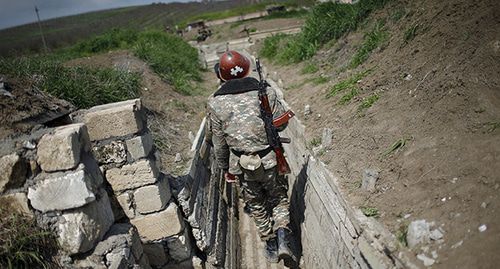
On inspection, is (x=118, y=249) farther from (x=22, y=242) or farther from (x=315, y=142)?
(x=315, y=142)

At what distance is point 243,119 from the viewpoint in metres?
3.95

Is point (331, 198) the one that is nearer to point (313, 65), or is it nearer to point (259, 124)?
point (259, 124)

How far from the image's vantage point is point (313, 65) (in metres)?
8.52

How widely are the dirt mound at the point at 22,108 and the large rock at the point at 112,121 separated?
0.22 m

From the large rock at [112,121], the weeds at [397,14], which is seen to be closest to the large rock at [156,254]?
the large rock at [112,121]

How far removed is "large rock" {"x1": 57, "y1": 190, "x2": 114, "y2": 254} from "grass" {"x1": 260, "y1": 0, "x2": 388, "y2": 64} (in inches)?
297

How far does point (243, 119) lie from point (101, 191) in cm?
183

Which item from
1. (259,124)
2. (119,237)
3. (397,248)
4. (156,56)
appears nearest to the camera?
(397,248)

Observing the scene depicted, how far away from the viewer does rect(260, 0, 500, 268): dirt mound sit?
2.26 m

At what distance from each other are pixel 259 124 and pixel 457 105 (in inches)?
81.7

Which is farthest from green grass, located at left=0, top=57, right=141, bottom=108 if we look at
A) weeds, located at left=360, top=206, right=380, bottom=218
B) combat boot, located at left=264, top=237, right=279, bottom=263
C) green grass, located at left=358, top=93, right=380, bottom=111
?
weeds, located at left=360, top=206, right=380, bottom=218

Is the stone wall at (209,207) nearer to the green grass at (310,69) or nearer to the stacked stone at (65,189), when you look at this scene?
the stacked stone at (65,189)

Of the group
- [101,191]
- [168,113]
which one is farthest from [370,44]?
[101,191]

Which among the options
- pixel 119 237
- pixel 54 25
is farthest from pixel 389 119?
pixel 54 25
